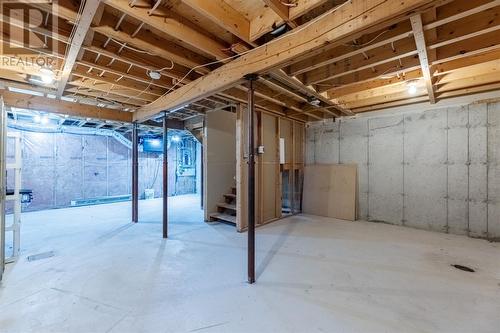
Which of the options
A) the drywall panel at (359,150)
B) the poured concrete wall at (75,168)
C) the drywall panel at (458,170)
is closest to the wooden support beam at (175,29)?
the drywall panel at (359,150)

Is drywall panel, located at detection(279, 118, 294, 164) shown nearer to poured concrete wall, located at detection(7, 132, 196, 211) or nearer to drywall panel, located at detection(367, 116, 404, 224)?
drywall panel, located at detection(367, 116, 404, 224)

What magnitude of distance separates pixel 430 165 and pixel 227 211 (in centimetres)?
414

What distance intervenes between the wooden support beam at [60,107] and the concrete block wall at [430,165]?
4.85 m

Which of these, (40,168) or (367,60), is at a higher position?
(367,60)

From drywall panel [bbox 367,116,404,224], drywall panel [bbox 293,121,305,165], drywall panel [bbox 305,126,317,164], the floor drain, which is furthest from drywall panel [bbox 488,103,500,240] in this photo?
drywall panel [bbox 293,121,305,165]

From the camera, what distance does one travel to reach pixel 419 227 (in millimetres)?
4512

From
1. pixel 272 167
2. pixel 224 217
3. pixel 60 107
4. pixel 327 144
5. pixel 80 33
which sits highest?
pixel 80 33

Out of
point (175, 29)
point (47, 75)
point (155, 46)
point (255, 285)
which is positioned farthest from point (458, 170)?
point (47, 75)

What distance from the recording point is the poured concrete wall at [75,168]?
6480 mm

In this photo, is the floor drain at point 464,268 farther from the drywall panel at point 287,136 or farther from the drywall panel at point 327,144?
the drywall panel at point 287,136

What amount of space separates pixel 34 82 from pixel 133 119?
1.68 metres

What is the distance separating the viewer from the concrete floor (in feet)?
5.96

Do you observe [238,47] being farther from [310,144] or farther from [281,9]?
[310,144]

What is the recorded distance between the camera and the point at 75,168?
7.29 meters
